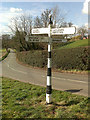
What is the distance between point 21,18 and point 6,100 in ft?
69.3

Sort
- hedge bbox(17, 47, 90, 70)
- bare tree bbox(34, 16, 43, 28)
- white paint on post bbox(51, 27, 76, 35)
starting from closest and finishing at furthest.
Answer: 1. white paint on post bbox(51, 27, 76, 35)
2. hedge bbox(17, 47, 90, 70)
3. bare tree bbox(34, 16, 43, 28)

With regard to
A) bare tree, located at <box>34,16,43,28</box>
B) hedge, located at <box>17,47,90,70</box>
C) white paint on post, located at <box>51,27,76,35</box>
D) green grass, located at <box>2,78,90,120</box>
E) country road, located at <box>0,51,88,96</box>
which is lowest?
country road, located at <box>0,51,88,96</box>

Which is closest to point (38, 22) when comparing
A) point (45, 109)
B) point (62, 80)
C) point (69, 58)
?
point (69, 58)

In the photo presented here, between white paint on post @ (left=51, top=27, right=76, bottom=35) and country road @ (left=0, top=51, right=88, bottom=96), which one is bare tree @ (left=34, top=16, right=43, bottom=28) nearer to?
country road @ (left=0, top=51, right=88, bottom=96)

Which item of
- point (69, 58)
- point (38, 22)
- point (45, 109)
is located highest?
point (38, 22)

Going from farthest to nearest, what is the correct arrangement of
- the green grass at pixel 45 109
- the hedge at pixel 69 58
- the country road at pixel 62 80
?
the hedge at pixel 69 58, the country road at pixel 62 80, the green grass at pixel 45 109

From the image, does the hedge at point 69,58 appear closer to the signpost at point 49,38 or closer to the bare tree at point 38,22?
the signpost at point 49,38

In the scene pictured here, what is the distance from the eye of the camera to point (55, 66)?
45.3 ft

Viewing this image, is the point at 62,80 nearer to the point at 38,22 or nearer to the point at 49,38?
the point at 49,38

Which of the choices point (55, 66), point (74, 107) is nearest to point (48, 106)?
point (74, 107)

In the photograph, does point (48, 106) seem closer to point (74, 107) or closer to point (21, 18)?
point (74, 107)

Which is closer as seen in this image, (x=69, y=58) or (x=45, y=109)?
(x=45, y=109)

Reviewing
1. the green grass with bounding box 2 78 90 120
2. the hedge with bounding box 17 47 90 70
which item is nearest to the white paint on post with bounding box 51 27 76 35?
the green grass with bounding box 2 78 90 120

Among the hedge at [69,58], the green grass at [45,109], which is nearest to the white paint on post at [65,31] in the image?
the green grass at [45,109]
